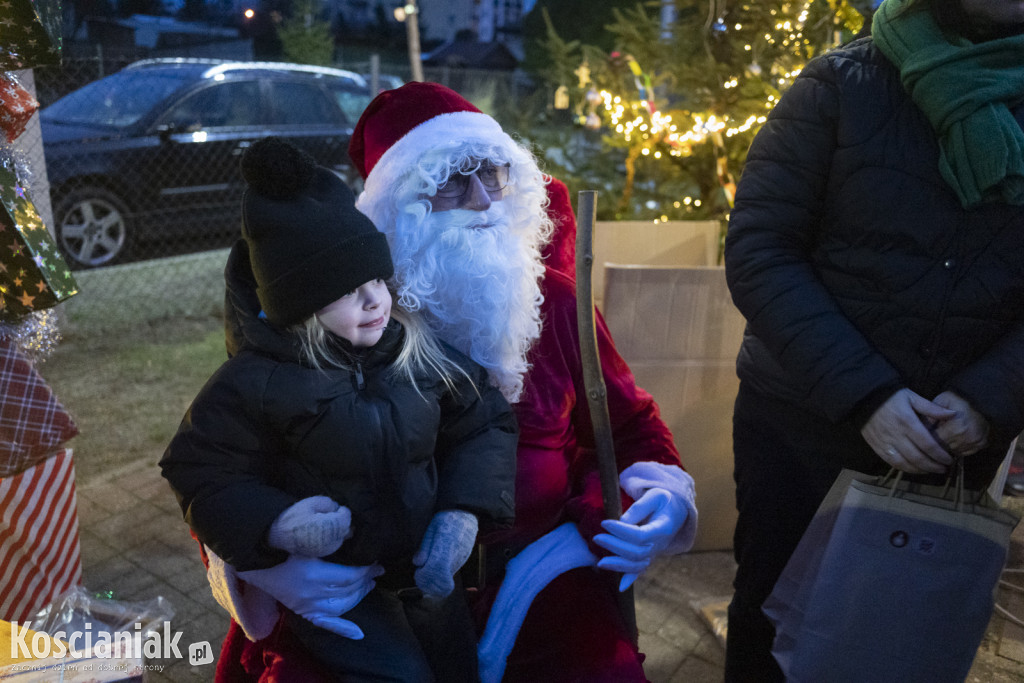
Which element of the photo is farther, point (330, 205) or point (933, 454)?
point (933, 454)

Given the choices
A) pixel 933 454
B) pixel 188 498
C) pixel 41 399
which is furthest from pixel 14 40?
pixel 933 454

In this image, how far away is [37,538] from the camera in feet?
7.51

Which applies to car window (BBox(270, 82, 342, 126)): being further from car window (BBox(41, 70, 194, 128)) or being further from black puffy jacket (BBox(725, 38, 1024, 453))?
black puffy jacket (BBox(725, 38, 1024, 453))

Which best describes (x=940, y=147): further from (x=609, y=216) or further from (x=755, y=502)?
(x=609, y=216)

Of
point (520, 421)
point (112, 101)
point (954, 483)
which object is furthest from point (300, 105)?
point (954, 483)

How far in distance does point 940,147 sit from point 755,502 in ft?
2.98

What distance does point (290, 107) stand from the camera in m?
7.59

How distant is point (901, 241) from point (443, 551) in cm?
110

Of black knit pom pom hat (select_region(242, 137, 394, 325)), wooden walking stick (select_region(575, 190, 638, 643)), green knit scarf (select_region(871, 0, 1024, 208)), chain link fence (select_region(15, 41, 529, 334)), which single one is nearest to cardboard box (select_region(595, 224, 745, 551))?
wooden walking stick (select_region(575, 190, 638, 643))

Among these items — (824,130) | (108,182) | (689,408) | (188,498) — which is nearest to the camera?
(188,498)

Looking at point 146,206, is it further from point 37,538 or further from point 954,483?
point 954,483

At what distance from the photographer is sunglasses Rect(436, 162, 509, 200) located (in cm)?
177

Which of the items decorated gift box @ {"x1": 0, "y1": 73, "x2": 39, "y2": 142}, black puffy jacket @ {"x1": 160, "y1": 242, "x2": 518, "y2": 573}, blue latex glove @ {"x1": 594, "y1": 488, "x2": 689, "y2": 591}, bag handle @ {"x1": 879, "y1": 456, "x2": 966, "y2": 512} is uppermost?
decorated gift box @ {"x1": 0, "y1": 73, "x2": 39, "y2": 142}

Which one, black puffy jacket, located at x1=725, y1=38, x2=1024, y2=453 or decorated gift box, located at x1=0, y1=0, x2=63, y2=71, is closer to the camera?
black puffy jacket, located at x1=725, y1=38, x2=1024, y2=453
